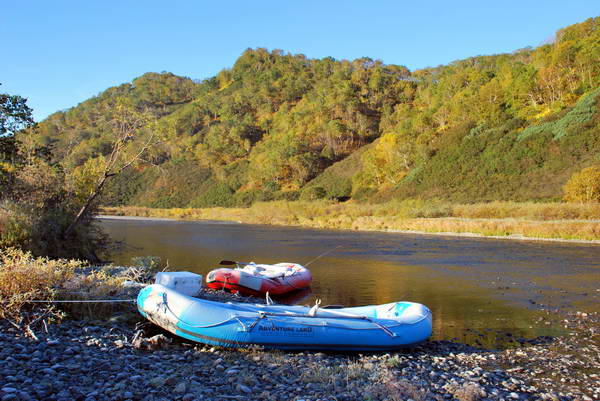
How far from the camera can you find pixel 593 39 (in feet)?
191

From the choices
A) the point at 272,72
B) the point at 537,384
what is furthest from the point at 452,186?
the point at 272,72

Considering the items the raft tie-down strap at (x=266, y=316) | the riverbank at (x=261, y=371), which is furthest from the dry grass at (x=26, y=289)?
the raft tie-down strap at (x=266, y=316)

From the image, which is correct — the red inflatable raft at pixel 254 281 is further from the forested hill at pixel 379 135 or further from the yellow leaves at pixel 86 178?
the yellow leaves at pixel 86 178

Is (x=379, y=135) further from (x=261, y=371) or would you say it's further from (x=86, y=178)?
(x=261, y=371)

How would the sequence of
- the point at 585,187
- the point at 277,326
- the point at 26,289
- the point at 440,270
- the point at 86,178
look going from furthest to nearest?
the point at 585,187, the point at 440,270, the point at 86,178, the point at 26,289, the point at 277,326

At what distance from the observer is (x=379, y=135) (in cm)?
8225

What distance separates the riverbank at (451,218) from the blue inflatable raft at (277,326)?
22171 mm

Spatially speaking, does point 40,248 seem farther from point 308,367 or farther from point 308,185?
point 308,185

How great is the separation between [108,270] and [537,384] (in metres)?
10.7

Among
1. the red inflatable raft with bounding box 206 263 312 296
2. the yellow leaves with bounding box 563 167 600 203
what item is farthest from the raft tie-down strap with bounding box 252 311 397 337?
the yellow leaves with bounding box 563 167 600 203

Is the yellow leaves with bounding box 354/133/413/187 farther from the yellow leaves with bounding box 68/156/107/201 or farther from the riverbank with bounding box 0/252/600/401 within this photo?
the riverbank with bounding box 0/252/600/401

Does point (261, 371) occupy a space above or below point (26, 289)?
below

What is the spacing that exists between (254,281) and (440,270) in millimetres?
7986

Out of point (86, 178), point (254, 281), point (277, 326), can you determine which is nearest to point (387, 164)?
point (86, 178)
